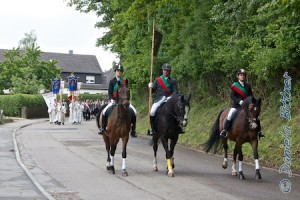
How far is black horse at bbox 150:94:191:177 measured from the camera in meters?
12.5

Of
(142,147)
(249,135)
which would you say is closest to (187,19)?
(142,147)

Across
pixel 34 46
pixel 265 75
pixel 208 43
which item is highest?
pixel 34 46

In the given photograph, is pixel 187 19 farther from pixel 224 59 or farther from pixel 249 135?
pixel 249 135

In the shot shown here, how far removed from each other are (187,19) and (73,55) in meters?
86.5

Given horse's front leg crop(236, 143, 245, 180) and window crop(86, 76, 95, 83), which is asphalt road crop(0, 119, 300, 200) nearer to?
horse's front leg crop(236, 143, 245, 180)

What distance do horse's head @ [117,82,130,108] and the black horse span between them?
101 cm

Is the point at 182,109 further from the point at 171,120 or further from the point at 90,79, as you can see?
the point at 90,79

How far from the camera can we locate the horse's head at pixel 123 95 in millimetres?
12828

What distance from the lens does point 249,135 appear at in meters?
12.2

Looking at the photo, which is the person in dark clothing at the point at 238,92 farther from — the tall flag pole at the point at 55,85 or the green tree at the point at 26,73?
the green tree at the point at 26,73

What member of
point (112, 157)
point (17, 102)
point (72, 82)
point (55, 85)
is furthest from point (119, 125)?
point (17, 102)

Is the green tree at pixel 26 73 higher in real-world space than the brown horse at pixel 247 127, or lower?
higher

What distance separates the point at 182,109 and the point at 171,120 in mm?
736

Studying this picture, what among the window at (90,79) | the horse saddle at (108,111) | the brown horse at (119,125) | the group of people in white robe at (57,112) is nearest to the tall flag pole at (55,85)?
the group of people in white robe at (57,112)
